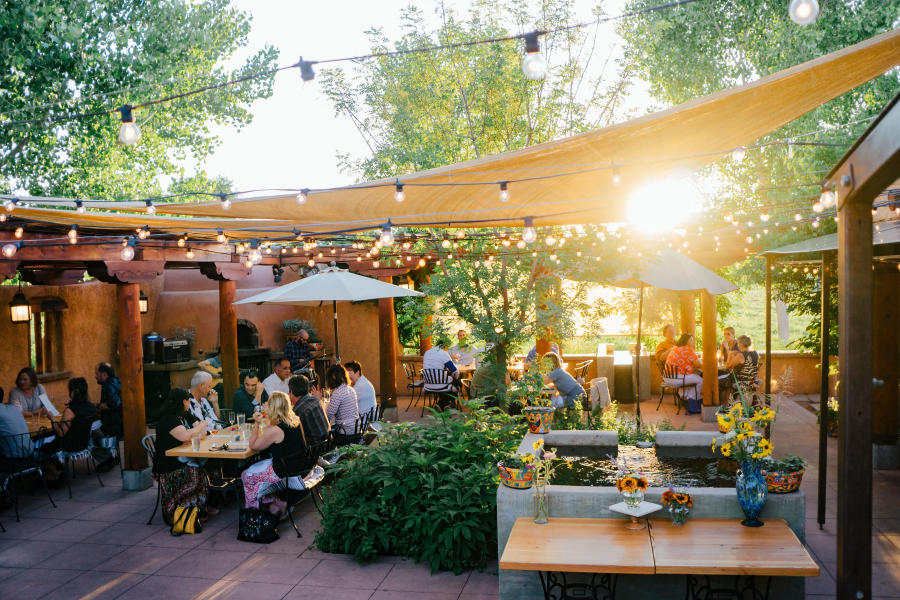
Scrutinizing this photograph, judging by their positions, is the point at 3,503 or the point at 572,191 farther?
the point at 3,503

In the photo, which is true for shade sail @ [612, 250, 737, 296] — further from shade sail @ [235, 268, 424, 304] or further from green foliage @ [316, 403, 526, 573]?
green foliage @ [316, 403, 526, 573]

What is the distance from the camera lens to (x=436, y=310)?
7.71 m

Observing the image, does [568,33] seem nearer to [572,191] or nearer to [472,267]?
[472,267]

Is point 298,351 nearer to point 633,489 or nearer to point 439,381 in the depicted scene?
point 439,381

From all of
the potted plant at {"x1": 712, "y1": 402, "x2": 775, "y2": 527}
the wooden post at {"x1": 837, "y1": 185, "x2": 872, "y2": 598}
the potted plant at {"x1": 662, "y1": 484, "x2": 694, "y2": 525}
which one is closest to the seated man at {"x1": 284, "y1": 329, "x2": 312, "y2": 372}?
the potted plant at {"x1": 662, "y1": 484, "x2": 694, "y2": 525}

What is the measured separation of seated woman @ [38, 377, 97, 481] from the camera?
23.8 ft

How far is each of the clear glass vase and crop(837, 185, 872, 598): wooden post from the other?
61.6 inches

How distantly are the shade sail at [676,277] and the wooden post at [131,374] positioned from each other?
5.55 metres

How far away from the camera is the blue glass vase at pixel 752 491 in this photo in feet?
12.6

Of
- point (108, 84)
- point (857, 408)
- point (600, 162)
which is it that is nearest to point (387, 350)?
point (108, 84)

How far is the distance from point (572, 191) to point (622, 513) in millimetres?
2293

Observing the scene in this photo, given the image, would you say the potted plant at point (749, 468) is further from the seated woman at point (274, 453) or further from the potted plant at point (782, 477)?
the seated woman at point (274, 453)

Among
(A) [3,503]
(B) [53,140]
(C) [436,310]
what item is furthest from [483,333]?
(B) [53,140]

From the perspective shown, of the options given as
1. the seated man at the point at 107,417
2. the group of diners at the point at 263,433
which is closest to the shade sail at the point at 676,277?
the group of diners at the point at 263,433
